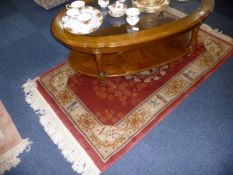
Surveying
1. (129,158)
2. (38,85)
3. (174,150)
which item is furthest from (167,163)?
(38,85)

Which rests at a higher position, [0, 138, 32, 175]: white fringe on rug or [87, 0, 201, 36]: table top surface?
[87, 0, 201, 36]: table top surface

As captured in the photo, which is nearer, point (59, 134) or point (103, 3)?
point (59, 134)

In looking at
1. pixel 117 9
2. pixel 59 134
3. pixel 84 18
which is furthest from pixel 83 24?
pixel 59 134

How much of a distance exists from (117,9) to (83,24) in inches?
10.6

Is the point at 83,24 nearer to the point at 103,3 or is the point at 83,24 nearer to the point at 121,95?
the point at 103,3

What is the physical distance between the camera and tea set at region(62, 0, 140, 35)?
1558 mm

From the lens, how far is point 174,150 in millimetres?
1454

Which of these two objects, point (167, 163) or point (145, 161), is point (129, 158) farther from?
point (167, 163)

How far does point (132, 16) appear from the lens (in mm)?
1561

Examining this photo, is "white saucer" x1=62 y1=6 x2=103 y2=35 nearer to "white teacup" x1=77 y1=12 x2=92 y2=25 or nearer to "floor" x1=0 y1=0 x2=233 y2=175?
"white teacup" x1=77 y1=12 x2=92 y2=25

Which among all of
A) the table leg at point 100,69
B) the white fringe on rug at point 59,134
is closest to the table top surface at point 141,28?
the table leg at point 100,69

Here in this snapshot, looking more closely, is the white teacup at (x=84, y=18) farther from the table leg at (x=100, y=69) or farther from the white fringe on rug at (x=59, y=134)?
the white fringe on rug at (x=59, y=134)

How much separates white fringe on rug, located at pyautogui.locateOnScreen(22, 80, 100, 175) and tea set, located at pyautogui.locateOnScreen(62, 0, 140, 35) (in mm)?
607

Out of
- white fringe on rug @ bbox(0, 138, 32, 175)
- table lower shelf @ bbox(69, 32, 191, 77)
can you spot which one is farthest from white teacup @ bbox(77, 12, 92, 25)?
white fringe on rug @ bbox(0, 138, 32, 175)
